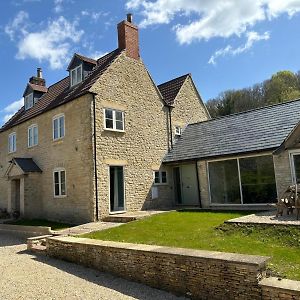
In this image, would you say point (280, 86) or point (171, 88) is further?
point (280, 86)

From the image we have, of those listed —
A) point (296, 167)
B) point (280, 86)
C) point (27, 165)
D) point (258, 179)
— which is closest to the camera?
point (296, 167)

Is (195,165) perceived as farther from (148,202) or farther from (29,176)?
(29,176)

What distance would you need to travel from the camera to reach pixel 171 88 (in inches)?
1004

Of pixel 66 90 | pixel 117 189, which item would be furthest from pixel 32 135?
pixel 117 189

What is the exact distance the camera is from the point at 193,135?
22.3 m

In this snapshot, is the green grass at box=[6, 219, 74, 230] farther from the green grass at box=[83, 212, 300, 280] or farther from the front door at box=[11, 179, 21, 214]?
the green grass at box=[83, 212, 300, 280]

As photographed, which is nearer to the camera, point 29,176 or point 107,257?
point 107,257

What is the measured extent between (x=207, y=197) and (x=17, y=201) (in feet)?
42.8

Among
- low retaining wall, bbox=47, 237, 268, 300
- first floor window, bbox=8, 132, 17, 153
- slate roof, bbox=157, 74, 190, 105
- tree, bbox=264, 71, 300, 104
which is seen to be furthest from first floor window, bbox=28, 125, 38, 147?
tree, bbox=264, 71, 300, 104

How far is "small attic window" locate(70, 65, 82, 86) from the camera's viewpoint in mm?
20703

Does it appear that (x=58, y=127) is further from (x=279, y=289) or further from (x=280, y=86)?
(x=280, y=86)

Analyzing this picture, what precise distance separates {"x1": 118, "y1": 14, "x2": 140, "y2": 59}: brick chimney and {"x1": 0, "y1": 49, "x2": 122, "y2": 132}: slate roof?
1.97 feet

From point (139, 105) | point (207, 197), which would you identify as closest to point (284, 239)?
point (207, 197)

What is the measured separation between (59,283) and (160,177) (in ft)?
43.9
